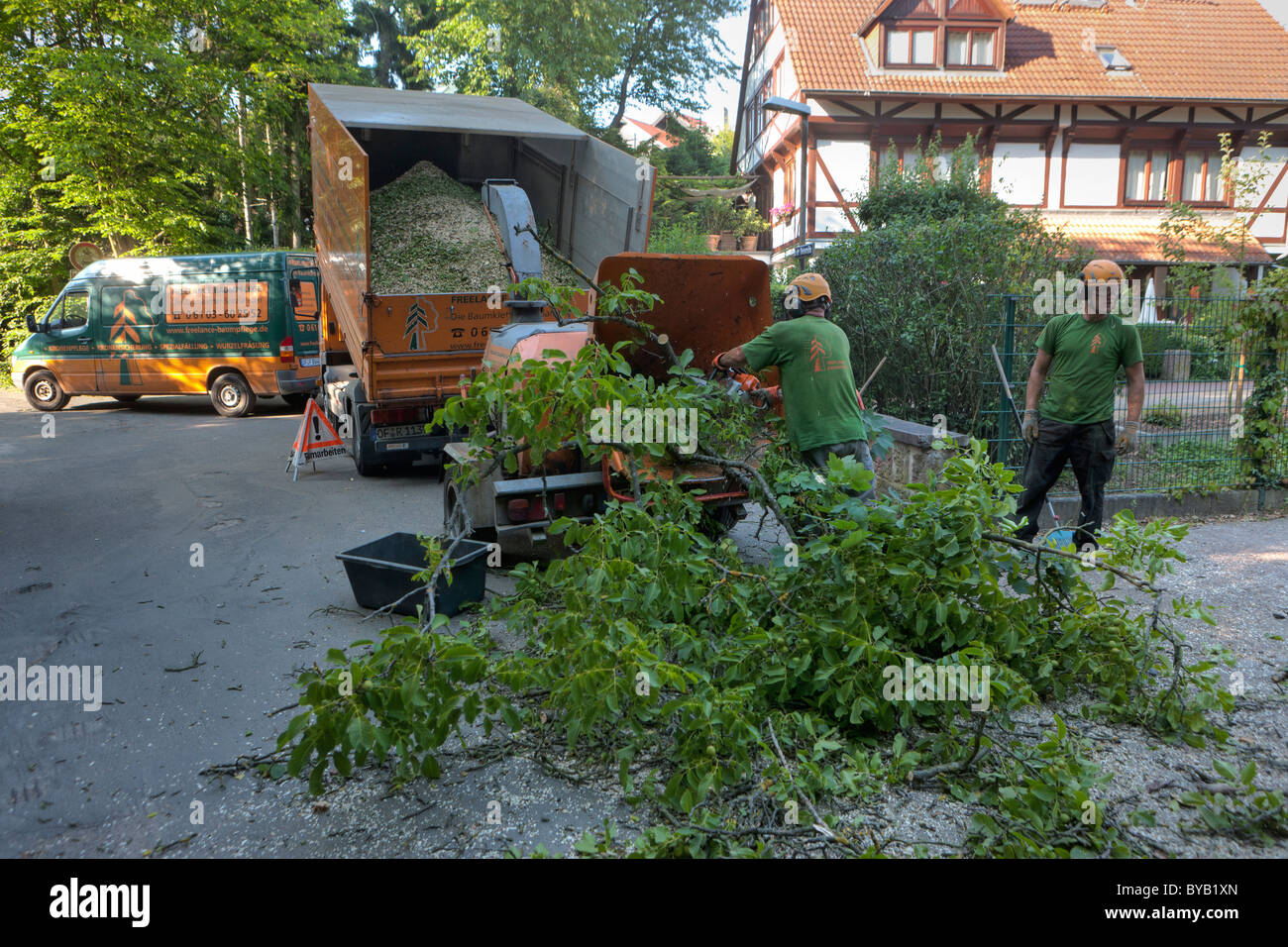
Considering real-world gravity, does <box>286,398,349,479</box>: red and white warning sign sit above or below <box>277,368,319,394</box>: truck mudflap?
below

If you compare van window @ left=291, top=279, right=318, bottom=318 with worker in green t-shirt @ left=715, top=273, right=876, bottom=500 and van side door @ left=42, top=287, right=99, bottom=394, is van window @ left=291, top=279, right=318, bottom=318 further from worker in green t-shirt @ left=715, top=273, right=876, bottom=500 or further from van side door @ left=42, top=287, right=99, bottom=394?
worker in green t-shirt @ left=715, top=273, right=876, bottom=500

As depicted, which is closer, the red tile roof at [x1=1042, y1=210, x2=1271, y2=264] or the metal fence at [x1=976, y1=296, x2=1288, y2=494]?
the metal fence at [x1=976, y1=296, x2=1288, y2=494]

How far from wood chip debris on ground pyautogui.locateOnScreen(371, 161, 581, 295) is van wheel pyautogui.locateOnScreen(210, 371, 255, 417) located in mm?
7090

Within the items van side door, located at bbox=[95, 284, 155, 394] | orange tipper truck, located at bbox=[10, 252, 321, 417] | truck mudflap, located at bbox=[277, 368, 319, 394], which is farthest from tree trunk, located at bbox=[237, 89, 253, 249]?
truck mudflap, located at bbox=[277, 368, 319, 394]

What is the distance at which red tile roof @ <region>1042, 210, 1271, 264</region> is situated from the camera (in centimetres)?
2353

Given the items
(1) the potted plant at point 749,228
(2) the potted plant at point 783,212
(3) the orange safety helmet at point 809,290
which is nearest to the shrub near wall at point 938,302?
(3) the orange safety helmet at point 809,290

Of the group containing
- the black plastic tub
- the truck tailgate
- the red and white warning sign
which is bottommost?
the black plastic tub

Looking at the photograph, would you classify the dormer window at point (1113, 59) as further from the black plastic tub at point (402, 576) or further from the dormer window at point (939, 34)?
the black plastic tub at point (402, 576)

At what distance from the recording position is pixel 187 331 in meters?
15.8

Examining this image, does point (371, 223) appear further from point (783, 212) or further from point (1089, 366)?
point (783, 212)

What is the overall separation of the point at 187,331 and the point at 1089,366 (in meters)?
14.9

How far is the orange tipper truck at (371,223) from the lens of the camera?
9180 mm

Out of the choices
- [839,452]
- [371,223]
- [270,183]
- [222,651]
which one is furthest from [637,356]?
[270,183]
